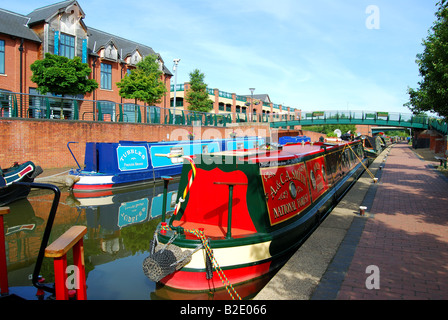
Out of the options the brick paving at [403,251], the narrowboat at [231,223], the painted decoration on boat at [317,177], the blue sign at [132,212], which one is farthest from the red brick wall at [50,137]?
the brick paving at [403,251]

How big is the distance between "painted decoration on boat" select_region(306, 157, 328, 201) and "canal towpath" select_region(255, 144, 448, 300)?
61 cm

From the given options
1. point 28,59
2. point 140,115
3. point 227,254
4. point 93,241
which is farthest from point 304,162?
point 28,59

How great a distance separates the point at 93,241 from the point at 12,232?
2.29 metres

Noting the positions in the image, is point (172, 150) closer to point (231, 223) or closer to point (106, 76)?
point (231, 223)

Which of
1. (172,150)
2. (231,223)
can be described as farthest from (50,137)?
(231,223)

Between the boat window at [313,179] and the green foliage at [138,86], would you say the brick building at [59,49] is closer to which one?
the green foliage at [138,86]

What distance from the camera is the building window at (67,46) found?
2423 cm

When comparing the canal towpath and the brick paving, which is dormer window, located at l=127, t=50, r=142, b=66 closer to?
the brick paving

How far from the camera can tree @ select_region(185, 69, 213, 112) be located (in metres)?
37.3

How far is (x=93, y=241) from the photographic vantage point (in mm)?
7289

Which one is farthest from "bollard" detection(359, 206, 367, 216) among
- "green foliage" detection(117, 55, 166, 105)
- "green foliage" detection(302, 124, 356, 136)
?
"green foliage" detection(302, 124, 356, 136)

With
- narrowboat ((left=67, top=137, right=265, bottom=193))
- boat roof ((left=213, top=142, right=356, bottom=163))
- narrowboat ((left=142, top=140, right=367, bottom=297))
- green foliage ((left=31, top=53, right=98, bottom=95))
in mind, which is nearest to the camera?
narrowboat ((left=142, top=140, right=367, bottom=297))

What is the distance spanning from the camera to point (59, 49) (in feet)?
78.5
